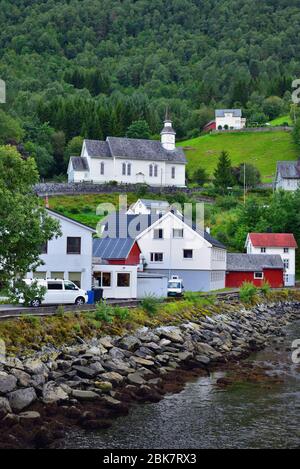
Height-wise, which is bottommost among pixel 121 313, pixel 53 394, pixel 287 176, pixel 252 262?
pixel 53 394

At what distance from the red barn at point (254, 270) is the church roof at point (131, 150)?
40848 millimetres

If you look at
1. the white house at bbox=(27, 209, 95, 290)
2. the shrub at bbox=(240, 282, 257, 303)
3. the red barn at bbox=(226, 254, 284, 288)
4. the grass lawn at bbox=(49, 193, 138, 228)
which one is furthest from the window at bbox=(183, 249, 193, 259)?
the grass lawn at bbox=(49, 193, 138, 228)

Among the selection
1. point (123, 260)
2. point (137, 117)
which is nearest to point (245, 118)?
point (137, 117)

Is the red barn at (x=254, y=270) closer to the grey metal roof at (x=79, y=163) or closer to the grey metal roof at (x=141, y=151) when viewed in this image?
the grey metal roof at (x=141, y=151)

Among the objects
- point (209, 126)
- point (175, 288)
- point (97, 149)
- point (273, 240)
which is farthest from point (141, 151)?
point (175, 288)

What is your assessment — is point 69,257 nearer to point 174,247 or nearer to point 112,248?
point 112,248

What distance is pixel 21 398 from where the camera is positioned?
22.8 m

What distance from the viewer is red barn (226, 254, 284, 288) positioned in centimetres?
7056

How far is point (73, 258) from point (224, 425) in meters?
23.6

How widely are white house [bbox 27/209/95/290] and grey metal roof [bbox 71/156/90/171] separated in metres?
61.5

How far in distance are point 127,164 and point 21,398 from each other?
86.5 m

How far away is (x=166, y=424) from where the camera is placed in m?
23.0

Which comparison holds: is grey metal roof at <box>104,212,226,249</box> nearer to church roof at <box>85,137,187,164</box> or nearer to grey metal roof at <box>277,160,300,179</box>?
church roof at <box>85,137,187,164</box>

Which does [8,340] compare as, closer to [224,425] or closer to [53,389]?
[53,389]
